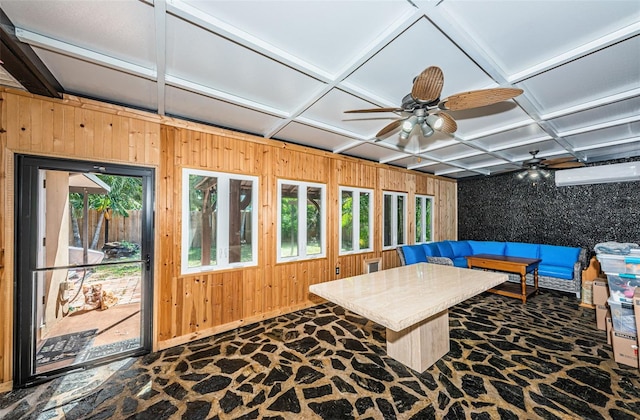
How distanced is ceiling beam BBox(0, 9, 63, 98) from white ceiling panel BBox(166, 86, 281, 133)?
88 cm

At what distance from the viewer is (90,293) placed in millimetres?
2703

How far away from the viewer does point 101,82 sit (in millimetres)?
2281

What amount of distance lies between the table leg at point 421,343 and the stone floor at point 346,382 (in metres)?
0.09

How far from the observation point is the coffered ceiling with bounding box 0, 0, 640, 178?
1.51m

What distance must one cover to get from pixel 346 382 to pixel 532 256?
5.53 meters

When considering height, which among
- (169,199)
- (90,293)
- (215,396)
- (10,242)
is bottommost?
(215,396)

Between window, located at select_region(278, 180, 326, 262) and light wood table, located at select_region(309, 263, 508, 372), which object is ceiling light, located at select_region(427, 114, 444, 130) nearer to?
light wood table, located at select_region(309, 263, 508, 372)

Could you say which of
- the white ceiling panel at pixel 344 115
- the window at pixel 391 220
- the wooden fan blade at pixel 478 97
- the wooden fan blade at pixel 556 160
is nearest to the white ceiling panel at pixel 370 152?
the white ceiling panel at pixel 344 115

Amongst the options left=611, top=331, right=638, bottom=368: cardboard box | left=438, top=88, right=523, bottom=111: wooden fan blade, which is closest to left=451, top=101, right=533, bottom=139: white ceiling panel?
left=438, top=88, right=523, bottom=111: wooden fan blade

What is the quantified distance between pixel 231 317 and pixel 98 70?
3.05m

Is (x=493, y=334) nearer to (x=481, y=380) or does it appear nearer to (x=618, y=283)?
(x=481, y=380)

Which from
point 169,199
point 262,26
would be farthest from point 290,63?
point 169,199

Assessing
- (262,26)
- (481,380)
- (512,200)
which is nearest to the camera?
(262,26)

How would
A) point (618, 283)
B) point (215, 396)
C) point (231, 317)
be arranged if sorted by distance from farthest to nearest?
point (231, 317) < point (618, 283) < point (215, 396)
